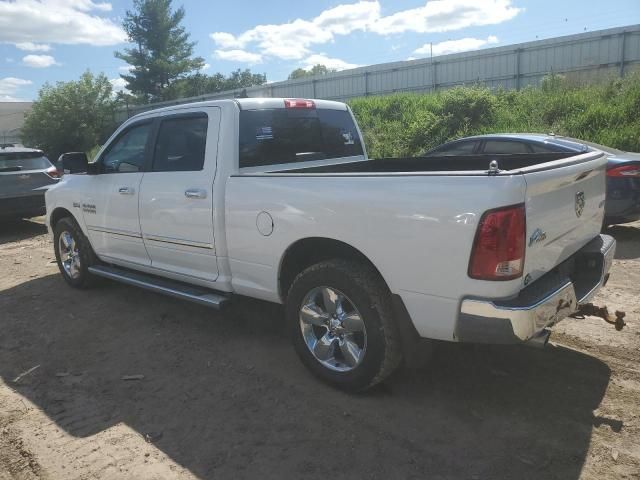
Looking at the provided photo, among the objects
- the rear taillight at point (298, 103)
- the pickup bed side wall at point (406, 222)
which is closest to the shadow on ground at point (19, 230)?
the rear taillight at point (298, 103)

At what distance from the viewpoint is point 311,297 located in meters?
3.51

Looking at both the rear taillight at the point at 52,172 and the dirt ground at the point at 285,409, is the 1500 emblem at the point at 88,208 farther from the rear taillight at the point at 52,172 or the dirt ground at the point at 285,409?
the rear taillight at the point at 52,172

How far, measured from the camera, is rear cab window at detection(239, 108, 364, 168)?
13.8ft

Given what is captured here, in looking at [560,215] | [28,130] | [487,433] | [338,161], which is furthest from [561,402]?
[28,130]

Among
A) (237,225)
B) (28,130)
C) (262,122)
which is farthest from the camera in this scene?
(28,130)

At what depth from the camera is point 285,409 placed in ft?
10.9

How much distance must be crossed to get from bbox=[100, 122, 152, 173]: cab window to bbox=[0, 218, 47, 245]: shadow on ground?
543 centimetres

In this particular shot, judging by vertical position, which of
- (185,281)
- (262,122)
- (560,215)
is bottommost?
(185,281)

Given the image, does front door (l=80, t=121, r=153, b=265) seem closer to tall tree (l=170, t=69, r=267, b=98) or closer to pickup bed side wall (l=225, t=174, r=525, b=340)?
pickup bed side wall (l=225, t=174, r=525, b=340)

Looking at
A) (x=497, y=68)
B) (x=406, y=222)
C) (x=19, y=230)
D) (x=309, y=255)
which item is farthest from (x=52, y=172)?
(x=497, y=68)

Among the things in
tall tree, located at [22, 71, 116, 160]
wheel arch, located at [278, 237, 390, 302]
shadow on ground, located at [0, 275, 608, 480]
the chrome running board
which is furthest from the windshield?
tall tree, located at [22, 71, 116, 160]

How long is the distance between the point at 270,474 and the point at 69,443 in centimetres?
129

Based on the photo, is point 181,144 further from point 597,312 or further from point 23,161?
point 23,161

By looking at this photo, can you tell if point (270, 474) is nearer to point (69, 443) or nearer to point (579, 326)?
point (69, 443)
